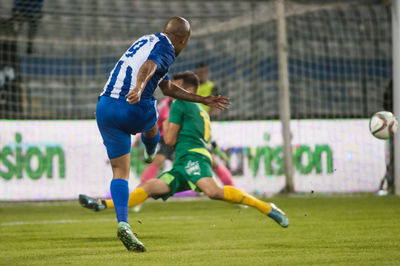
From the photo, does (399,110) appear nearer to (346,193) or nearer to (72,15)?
(346,193)

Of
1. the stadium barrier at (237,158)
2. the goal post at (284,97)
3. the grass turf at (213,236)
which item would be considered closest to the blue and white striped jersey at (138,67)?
the grass turf at (213,236)

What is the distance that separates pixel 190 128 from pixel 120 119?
190 centimetres

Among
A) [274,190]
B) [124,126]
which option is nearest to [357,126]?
[274,190]

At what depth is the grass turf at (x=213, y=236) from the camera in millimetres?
4445

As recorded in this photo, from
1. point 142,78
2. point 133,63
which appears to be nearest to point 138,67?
point 133,63

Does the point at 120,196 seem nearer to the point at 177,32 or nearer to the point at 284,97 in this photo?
the point at 177,32

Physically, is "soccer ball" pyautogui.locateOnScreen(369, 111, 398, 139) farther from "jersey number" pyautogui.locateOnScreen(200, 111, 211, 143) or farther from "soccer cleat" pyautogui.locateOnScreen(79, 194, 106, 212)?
"soccer cleat" pyautogui.locateOnScreen(79, 194, 106, 212)

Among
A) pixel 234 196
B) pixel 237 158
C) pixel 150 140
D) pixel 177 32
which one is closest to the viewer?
pixel 177 32

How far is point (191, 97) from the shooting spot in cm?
504

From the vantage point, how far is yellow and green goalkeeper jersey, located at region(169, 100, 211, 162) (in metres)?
6.61

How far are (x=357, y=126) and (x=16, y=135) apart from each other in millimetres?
5685

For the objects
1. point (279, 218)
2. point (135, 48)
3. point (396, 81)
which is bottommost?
point (396, 81)

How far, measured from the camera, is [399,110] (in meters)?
11.1

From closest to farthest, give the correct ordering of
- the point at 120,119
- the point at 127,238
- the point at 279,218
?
the point at 127,238
the point at 120,119
the point at 279,218
